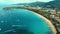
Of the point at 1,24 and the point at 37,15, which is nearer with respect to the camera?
the point at 1,24

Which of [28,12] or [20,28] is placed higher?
[28,12]

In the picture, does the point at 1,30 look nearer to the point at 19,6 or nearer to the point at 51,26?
the point at 19,6

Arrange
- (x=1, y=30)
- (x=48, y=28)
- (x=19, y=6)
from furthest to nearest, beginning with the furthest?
(x=19, y=6)
(x=48, y=28)
(x=1, y=30)

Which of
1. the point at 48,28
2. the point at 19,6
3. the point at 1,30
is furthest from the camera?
the point at 19,6

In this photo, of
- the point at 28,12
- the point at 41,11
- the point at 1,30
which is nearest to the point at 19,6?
the point at 28,12

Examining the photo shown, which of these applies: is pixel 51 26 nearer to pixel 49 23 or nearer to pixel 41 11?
pixel 49 23

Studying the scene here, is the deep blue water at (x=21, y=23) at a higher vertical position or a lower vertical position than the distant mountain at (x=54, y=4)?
lower

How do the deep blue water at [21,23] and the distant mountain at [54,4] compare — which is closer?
the deep blue water at [21,23]
